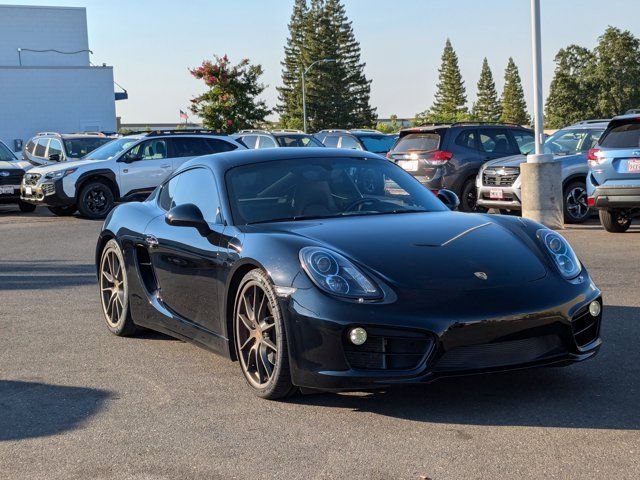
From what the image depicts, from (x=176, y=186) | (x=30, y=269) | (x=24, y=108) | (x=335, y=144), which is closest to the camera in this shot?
(x=176, y=186)

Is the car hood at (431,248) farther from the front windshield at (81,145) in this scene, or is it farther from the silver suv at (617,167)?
the front windshield at (81,145)

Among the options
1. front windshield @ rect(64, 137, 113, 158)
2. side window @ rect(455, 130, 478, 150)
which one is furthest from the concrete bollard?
front windshield @ rect(64, 137, 113, 158)

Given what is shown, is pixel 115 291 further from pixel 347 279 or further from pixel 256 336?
pixel 347 279

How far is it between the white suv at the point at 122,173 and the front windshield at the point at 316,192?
571 inches

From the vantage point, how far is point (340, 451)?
14.7ft

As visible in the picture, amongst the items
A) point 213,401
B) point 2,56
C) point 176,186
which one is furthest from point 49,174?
point 2,56

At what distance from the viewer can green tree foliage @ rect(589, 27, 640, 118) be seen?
107m

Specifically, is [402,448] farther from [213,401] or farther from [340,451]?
[213,401]

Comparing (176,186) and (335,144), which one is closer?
(176,186)

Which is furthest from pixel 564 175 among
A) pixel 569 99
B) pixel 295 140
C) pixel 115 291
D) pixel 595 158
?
pixel 569 99

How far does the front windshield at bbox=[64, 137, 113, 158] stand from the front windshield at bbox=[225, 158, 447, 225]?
20.1 metres

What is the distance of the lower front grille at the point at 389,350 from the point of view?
16.1ft

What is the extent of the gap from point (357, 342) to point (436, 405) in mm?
614

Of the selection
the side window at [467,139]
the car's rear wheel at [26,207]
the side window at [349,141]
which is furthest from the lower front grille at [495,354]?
the side window at [349,141]
